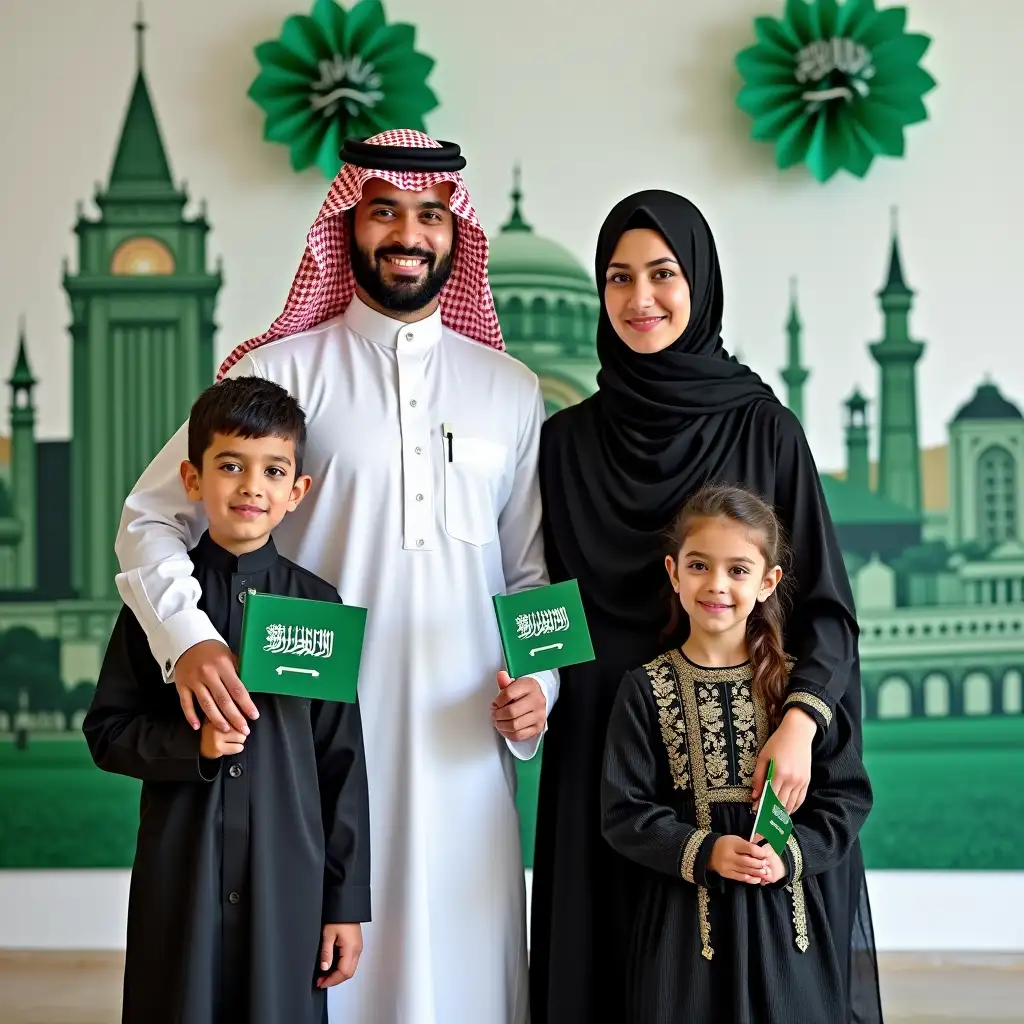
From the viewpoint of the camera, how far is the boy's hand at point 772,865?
1757 mm

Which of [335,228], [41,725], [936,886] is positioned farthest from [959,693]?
[41,725]

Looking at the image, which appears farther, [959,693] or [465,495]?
[959,693]

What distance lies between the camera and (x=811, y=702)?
186cm

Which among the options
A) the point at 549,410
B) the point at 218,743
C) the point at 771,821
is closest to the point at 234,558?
the point at 218,743

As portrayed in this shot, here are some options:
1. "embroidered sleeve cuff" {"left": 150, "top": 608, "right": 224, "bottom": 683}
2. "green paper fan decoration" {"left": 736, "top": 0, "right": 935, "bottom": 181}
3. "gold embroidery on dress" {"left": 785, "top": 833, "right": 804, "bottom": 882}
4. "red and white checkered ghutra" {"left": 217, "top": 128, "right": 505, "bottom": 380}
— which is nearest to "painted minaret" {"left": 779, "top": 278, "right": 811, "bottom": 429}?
"green paper fan decoration" {"left": 736, "top": 0, "right": 935, "bottom": 181}

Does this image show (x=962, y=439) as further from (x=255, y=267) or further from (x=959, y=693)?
(x=255, y=267)

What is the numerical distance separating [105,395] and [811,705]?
2.79 metres

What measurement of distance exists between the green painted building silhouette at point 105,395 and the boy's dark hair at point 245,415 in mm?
2031

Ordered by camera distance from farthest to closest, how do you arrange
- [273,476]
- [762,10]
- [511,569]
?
[762,10]
[511,569]
[273,476]

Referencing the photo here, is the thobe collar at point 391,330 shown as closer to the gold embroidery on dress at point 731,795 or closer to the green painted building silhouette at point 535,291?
the gold embroidery on dress at point 731,795

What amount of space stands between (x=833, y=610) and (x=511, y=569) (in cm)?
58

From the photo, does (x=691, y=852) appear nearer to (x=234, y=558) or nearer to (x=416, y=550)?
(x=416, y=550)

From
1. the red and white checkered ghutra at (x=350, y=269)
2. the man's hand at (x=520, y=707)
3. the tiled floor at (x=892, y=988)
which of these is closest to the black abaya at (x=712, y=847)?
the man's hand at (x=520, y=707)

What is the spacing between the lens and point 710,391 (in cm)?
206
